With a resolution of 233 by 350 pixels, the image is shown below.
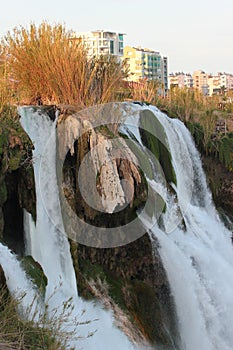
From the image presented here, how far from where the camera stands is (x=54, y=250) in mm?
7074

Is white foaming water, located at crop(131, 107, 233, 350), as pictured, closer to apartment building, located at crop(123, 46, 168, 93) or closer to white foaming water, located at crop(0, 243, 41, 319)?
white foaming water, located at crop(0, 243, 41, 319)

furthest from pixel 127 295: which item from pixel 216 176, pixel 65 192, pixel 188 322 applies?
pixel 216 176

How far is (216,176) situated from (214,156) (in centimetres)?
58

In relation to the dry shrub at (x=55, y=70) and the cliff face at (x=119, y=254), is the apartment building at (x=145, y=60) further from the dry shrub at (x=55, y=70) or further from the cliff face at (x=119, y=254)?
the cliff face at (x=119, y=254)

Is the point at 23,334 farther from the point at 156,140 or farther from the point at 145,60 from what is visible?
the point at 145,60

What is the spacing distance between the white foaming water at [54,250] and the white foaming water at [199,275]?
1583 mm

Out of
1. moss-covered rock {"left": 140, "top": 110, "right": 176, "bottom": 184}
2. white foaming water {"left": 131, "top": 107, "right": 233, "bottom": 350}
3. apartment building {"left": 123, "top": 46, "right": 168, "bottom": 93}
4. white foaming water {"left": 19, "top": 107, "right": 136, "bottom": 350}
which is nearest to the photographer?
white foaming water {"left": 19, "top": 107, "right": 136, "bottom": 350}

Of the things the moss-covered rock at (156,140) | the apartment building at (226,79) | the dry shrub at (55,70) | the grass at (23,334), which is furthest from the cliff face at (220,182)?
the apartment building at (226,79)

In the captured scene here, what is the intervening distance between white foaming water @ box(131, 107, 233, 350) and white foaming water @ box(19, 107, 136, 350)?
1.58 metres

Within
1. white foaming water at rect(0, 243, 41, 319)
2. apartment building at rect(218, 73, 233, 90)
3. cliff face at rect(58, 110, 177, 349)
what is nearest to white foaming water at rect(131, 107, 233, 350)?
cliff face at rect(58, 110, 177, 349)

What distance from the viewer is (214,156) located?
13.5 m

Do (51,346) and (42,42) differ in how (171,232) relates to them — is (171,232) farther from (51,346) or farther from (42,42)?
(51,346)

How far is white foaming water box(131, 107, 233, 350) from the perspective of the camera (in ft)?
26.8

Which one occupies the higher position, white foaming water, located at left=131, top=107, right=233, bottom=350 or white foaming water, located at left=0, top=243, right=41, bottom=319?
white foaming water, located at left=0, top=243, right=41, bottom=319
